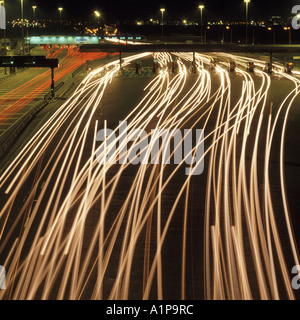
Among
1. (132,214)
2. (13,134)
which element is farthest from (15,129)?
(132,214)

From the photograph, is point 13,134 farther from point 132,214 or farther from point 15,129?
point 132,214

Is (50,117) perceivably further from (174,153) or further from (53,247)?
(53,247)

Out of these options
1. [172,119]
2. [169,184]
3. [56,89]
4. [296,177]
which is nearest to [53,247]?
[169,184]

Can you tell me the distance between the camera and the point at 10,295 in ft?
27.1

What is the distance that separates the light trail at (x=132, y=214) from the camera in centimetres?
884

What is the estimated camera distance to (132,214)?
1217 centimetres

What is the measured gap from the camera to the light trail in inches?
348

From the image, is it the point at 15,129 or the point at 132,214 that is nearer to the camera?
the point at 132,214

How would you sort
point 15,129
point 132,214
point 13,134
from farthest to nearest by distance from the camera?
point 15,129 < point 13,134 < point 132,214

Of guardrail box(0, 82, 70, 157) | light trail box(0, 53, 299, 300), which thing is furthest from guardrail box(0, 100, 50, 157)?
light trail box(0, 53, 299, 300)

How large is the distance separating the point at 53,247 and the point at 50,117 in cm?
1507

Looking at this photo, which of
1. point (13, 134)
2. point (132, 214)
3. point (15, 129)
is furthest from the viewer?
point (15, 129)

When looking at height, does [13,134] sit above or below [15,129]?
below
